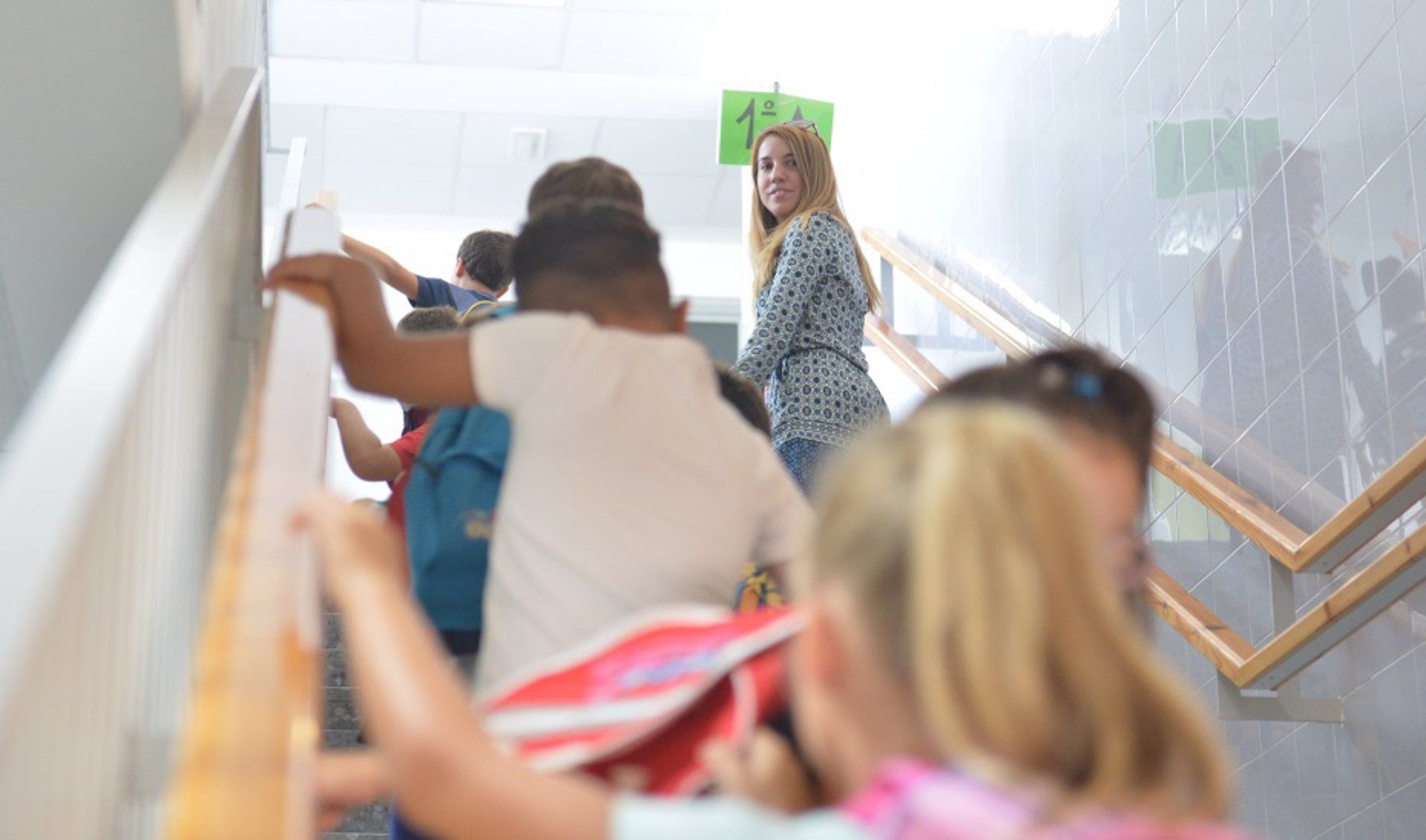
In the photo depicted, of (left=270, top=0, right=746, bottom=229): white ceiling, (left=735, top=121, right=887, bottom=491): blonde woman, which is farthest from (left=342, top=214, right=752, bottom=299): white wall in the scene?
(left=735, top=121, right=887, bottom=491): blonde woman

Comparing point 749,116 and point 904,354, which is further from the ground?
point 749,116

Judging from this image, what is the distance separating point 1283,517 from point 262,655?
301 cm

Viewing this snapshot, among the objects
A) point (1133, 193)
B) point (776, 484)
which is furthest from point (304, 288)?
point (1133, 193)

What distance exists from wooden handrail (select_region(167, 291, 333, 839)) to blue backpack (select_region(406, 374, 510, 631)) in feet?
1.31

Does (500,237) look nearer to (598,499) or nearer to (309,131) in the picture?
(598,499)

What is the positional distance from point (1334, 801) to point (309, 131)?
769 centimetres

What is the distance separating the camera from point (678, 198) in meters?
11.1

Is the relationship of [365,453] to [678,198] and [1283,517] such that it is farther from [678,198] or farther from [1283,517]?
[678,198]

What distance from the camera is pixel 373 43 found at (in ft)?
30.8

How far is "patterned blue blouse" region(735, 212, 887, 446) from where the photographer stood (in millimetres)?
3771

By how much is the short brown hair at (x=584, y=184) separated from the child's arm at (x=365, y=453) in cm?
129

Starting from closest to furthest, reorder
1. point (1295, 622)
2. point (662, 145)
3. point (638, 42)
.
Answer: point (1295, 622) < point (638, 42) < point (662, 145)

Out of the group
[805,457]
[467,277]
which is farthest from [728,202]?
[805,457]

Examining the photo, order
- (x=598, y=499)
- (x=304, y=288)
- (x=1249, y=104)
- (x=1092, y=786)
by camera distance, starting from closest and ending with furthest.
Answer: (x=1092, y=786) < (x=598, y=499) < (x=304, y=288) < (x=1249, y=104)
